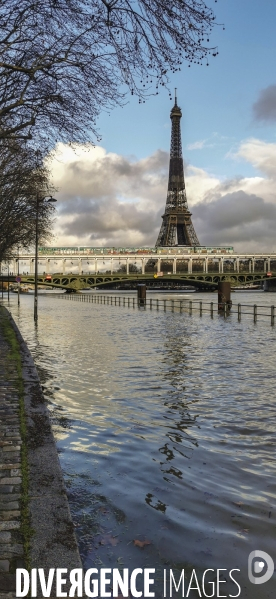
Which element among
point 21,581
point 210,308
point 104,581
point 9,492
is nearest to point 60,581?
point 21,581

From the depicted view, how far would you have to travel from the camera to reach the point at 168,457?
23.4 feet

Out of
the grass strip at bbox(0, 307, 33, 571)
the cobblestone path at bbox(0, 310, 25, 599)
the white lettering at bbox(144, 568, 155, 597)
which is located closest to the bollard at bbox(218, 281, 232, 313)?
the grass strip at bbox(0, 307, 33, 571)

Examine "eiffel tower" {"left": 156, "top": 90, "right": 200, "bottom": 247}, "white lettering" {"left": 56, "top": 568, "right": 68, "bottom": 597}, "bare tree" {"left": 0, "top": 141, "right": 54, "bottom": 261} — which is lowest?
"white lettering" {"left": 56, "top": 568, "right": 68, "bottom": 597}

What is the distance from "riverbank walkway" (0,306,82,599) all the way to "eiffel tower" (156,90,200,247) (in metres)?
152

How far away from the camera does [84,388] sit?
12070 millimetres

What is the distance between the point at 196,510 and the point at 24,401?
4.24 m

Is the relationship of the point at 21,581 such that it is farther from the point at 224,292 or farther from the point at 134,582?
the point at 224,292

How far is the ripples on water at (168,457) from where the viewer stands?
4730 millimetres

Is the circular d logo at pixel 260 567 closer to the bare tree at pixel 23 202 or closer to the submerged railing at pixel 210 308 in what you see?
the submerged railing at pixel 210 308

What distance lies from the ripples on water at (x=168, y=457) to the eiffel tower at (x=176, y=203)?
144948 mm

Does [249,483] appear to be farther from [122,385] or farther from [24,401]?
[122,385]

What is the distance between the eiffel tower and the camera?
156 meters

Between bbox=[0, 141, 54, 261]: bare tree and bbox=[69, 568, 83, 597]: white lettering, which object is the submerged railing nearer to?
bbox=[0, 141, 54, 261]: bare tree

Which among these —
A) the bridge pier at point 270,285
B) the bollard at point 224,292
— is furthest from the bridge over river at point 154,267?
the bollard at point 224,292
